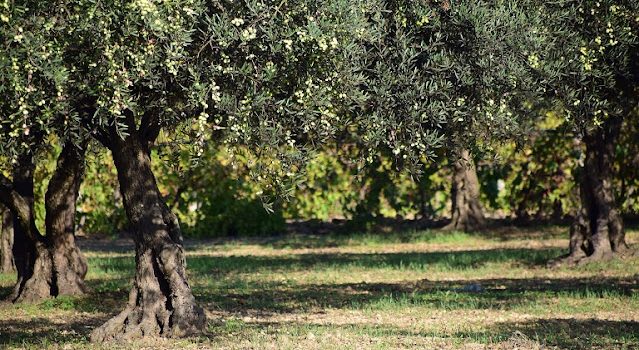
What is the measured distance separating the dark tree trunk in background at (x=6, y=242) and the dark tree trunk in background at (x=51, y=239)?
90.9 inches

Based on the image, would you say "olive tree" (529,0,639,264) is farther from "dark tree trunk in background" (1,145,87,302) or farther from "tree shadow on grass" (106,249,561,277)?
"dark tree trunk in background" (1,145,87,302)

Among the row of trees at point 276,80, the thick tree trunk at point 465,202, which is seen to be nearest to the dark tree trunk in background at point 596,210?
the row of trees at point 276,80

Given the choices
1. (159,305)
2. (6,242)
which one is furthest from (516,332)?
(6,242)

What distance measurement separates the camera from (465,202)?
23938 mm

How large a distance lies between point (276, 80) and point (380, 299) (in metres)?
5.31

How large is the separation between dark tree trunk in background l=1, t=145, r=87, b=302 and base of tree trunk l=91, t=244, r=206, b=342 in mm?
3261

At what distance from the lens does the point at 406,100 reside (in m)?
10.8

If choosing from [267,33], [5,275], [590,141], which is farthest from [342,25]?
[5,275]

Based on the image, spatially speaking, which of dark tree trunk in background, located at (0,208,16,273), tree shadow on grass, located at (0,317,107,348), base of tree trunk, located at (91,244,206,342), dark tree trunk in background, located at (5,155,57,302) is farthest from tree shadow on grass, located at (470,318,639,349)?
dark tree trunk in background, located at (0,208,16,273)

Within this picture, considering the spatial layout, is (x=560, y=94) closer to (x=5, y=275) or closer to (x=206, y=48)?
(x=206, y=48)

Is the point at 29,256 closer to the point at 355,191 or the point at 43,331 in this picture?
the point at 43,331

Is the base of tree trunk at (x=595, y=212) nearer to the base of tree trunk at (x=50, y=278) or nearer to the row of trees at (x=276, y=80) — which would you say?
the row of trees at (x=276, y=80)

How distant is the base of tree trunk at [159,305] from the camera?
11602 mm

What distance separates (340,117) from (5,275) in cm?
884
